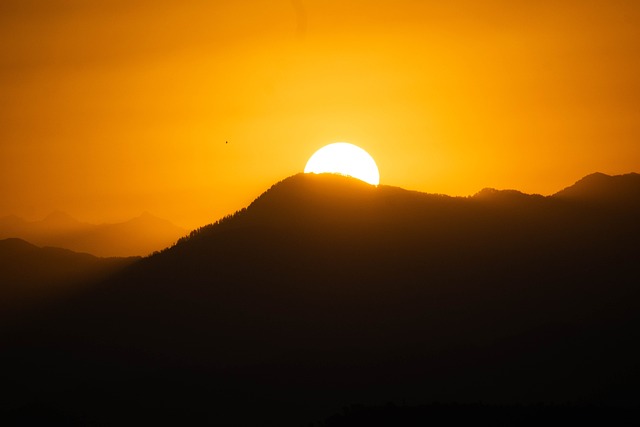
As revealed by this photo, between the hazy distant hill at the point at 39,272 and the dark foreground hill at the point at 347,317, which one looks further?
the hazy distant hill at the point at 39,272

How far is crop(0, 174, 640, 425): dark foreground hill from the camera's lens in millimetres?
91812

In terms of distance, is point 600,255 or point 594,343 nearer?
point 594,343

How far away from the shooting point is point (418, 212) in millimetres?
123812

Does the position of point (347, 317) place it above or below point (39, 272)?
below

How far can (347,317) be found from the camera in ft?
344

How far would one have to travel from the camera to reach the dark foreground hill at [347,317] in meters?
91.8

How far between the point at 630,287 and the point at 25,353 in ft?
261

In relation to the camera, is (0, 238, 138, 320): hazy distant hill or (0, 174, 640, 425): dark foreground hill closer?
(0, 174, 640, 425): dark foreground hill

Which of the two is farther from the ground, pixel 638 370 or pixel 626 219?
pixel 626 219

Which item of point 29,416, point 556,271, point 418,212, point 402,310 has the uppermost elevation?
point 418,212

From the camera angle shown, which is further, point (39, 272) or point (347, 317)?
point (39, 272)

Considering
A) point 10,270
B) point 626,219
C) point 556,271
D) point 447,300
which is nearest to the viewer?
point 447,300

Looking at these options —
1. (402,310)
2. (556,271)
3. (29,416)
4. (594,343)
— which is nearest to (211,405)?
(29,416)

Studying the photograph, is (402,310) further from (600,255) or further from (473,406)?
(473,406)
